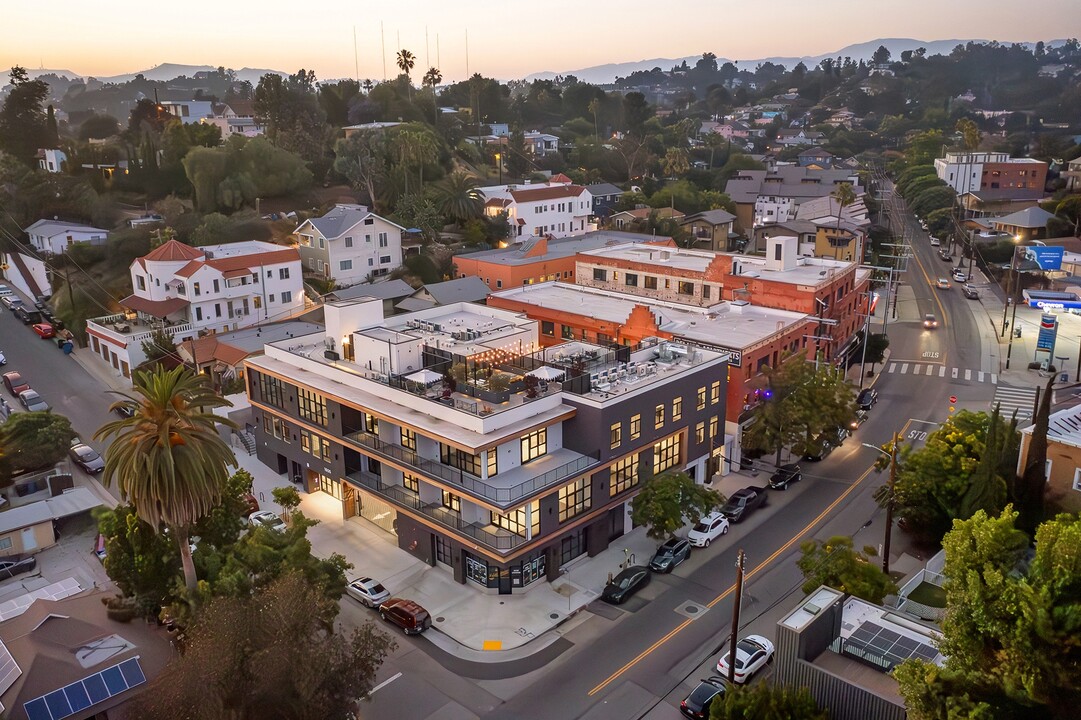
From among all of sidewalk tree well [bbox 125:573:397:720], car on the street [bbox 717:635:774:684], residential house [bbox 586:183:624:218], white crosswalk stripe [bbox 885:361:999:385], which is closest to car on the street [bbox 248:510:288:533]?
sidewalk tree well [bbox 125:573:397:720]

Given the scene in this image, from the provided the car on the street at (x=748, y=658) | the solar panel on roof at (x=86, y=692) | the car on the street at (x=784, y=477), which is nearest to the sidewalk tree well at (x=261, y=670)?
the solar panel on roof at (x=86, y=692)

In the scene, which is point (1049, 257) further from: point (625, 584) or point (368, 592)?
point (368, 592)

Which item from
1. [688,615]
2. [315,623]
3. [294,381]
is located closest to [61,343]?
[294,381]

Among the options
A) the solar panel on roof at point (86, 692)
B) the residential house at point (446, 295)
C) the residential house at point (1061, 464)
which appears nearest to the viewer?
the solar panel on roof at point (86, 692)

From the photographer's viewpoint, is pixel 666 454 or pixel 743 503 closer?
pixel 743 503

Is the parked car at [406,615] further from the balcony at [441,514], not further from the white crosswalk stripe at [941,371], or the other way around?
the white crosswalk stripe at [941,371]

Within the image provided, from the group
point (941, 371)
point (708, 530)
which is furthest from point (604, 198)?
point (708, 530)

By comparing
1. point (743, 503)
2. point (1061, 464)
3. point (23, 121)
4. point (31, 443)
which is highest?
point (23, 121)
